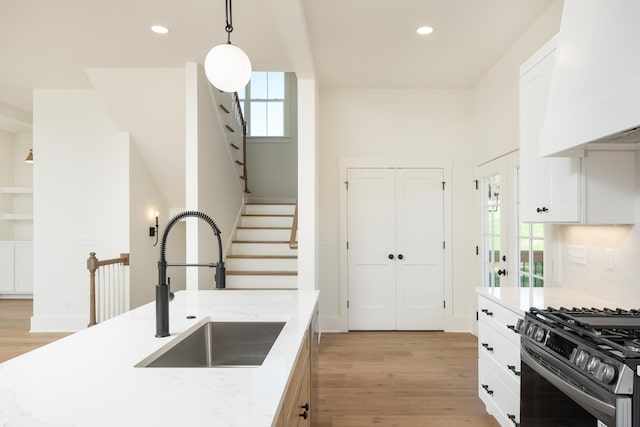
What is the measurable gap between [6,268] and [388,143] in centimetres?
665

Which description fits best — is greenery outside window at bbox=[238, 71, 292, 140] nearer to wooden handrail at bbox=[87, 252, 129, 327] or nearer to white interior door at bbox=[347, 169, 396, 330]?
white interior door at bbox=[347, 169, 396, 330]

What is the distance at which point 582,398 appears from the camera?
1372mm

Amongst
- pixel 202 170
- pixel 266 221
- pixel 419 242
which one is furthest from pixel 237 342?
pixel 266 221

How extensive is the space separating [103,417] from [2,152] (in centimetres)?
761

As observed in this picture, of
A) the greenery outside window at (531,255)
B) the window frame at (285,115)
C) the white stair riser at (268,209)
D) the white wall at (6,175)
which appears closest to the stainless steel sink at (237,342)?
the greenery outside window at (531,255)

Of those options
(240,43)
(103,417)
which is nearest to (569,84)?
(103,417)

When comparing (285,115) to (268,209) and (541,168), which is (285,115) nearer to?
(268,209)

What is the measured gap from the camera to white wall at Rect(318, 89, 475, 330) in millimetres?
4652

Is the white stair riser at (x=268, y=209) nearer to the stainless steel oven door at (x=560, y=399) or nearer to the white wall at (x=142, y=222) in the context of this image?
the white wall at (x=142, y=222)

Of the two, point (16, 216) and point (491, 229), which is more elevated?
point (16, 216)

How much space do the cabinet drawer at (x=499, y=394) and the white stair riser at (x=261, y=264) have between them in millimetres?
2500

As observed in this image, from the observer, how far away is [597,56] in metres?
1.62

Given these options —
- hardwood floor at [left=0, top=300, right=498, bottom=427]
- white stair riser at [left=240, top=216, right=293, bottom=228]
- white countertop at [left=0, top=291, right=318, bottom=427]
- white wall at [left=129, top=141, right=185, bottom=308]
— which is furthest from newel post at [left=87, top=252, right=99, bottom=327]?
white countertop at [left=0, top=291, right=318, bottom=427]

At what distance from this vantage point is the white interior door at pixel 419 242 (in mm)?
4668
